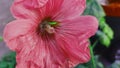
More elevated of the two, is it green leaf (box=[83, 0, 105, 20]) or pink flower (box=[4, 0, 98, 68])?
pink flower (box=[4, 0, 98, 68])

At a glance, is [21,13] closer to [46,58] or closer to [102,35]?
[46,58]

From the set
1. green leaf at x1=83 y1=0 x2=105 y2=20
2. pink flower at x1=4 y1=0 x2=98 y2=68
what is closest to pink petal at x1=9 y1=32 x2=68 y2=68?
pink flower at x1=4 y1=0 x2=98 y2=68

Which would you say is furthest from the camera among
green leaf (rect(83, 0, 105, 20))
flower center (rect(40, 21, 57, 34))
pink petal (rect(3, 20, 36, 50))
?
green leaf (rect(83, 0, 105, 20))

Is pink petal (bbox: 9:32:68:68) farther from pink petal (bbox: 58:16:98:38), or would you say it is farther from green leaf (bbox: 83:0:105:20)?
green leaf (bbox: 83:0:105:20)

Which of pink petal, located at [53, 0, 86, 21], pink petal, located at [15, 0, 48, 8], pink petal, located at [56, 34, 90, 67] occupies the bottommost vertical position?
pink petal, located at [56, 34, 90, 67]

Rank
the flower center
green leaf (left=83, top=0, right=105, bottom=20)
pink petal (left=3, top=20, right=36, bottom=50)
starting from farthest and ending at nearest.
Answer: green leaf (left=83, top=0, right=105, bottom=20)
the flower center
pink petal (left=3, top=20, right=36, bottom=50)

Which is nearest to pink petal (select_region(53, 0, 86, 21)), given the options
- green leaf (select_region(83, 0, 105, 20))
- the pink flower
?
the pink flower

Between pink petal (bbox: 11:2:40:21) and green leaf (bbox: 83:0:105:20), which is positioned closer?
pink petal (bbox: 11:2:40:21)

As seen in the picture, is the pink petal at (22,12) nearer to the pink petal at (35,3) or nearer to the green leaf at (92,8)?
the pink petal at (35,3)
